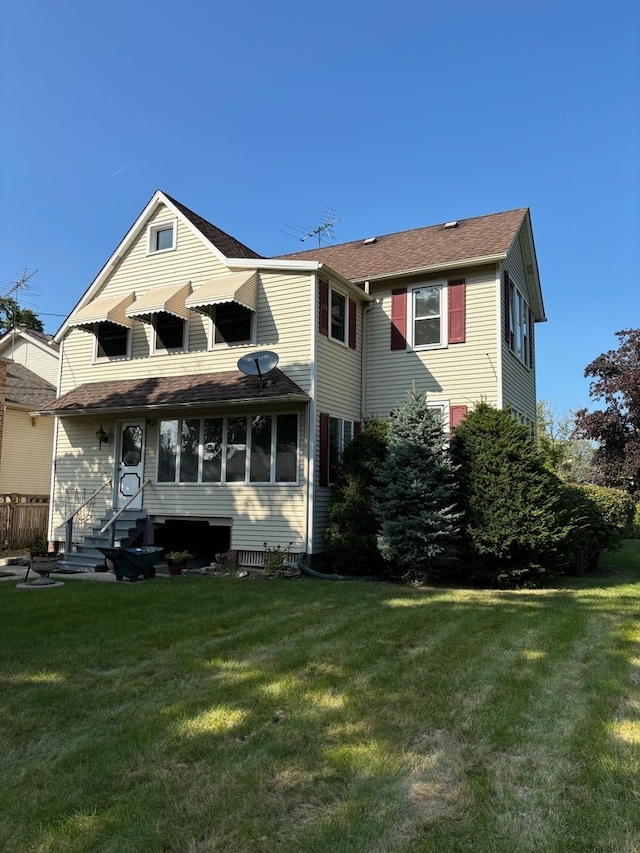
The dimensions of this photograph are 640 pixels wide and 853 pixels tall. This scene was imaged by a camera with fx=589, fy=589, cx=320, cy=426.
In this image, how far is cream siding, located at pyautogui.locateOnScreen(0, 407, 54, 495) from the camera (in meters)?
18.6

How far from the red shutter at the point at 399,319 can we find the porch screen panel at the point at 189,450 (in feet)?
16.9

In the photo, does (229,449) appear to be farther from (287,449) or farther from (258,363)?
Result: (258,363)

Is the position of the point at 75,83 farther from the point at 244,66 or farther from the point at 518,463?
the point at 518,463

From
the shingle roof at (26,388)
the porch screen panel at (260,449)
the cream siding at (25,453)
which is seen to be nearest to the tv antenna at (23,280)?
the shingle roof at (26,388)

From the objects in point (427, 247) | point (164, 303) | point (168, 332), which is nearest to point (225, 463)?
point (168, 332)

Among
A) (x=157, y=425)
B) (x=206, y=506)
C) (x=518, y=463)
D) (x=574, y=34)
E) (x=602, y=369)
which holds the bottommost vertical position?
(x=206, y=506)

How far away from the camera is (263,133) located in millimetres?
14984

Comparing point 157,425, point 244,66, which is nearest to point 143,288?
point 157,425

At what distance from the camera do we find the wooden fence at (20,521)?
15789 mm

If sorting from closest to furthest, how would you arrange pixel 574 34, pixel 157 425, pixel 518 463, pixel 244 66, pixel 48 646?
pixel 48 646, pixel 518 463, pixel 574 34, pixel 244 66, pixel 157 425

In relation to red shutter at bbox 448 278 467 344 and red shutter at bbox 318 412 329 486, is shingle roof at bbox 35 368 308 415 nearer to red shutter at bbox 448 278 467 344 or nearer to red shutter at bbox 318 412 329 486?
red shutter at bbox 318 412 329 486

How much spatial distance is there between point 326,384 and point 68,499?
7653 millimetres

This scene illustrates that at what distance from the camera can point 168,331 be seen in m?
14.6

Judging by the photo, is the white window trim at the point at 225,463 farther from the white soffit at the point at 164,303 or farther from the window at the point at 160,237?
the window at the point at 160,237
